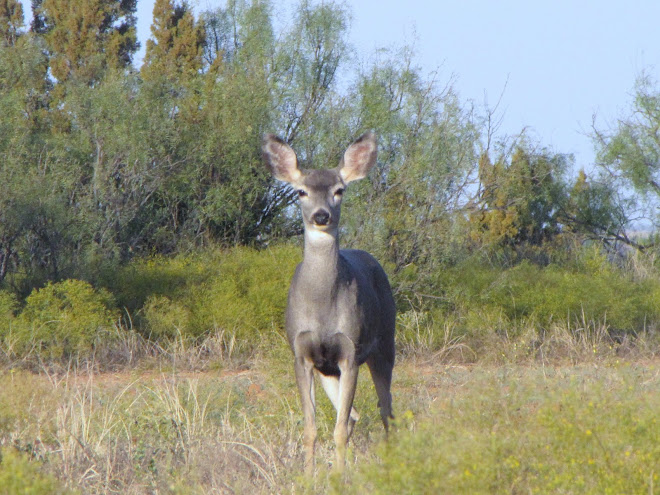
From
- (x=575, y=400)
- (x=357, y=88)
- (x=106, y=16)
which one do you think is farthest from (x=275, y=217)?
(x=106, y=16)

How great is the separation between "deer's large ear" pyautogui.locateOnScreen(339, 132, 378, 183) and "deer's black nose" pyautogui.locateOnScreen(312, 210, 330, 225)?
73 cm

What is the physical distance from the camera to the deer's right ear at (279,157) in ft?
22.9

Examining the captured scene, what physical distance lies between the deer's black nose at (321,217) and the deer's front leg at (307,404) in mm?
882

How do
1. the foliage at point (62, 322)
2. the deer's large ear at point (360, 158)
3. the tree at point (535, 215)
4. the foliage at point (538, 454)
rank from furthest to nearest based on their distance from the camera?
the tree at point (535, 215)
the foliage at point (62, 322)
the deer's large ear at point (360, 158)
the foliage at point (538, 454)

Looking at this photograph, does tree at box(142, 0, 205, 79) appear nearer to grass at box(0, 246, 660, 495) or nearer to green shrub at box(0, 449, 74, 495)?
grass at box(0, 246, 660, 495)

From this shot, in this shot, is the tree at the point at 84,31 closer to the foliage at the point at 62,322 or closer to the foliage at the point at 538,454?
the foliage at the point at 62,322

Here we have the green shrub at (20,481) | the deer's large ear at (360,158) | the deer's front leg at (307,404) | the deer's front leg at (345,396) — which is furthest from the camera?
the deer's large ear at (360,158)

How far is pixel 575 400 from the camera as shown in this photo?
→ 4.61m

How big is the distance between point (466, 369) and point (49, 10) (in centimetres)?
2051

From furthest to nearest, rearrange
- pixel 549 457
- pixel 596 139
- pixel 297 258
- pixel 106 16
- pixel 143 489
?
pixel 106 16 < pixel 596 139 < pixel 297 258 < pixel 143 489 < pixel 549 457

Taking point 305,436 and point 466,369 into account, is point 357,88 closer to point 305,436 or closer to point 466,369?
point 466,369

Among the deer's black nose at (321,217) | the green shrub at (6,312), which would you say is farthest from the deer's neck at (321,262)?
the green shrub at (6,312)

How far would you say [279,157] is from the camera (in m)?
7.01

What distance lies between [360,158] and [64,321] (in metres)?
6.40
